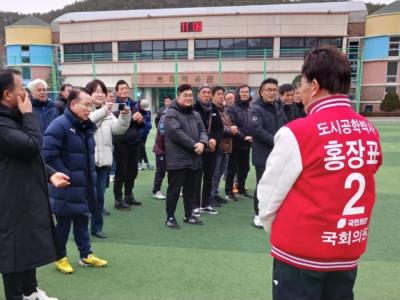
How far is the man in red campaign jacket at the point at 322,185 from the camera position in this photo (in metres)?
1.70

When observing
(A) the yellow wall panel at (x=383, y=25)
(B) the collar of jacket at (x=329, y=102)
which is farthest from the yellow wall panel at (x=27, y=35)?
(B) the collar of jacket at (x=329, y=102)

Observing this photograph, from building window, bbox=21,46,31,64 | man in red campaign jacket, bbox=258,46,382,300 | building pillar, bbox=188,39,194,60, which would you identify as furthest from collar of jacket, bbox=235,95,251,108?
building window, bbox=21,46,31,64

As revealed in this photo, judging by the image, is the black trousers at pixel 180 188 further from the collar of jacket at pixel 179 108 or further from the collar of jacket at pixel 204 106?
the collar of jacket at pixel 204 106

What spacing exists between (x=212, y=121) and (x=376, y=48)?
104ft

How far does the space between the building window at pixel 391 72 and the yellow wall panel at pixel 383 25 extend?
98.9 inches

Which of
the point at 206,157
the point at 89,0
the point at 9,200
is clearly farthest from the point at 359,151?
the point at 89,0

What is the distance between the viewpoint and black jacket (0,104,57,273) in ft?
8.56

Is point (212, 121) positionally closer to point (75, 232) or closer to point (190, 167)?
point (190, 167)

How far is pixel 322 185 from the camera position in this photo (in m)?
1.70

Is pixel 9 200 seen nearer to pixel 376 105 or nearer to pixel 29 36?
pixel 376 105

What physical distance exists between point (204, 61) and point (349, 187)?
105ft

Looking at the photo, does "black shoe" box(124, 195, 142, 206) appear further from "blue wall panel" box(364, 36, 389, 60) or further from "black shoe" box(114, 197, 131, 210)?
"blue wall panel" box(364, 36, 389, 60)

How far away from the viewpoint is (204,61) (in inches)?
1293

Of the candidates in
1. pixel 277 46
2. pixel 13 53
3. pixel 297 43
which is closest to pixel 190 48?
pixel 277 46
